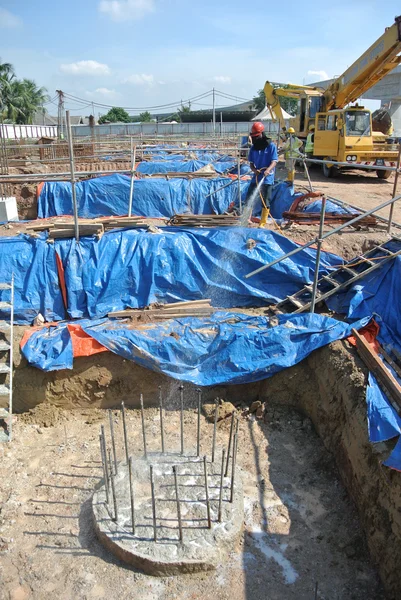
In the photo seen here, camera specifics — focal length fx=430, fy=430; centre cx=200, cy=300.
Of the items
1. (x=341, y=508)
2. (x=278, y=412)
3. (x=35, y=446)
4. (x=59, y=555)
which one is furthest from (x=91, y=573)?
(x=278, y=412)

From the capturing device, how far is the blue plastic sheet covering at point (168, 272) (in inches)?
260

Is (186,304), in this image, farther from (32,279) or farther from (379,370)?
(379,370)

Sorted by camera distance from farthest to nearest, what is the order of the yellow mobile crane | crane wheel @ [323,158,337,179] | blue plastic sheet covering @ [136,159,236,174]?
blue plastic sheet covering @ [136,159,236,174]
crane wheel @ [323,158,337,179]
the yellow mobile crane

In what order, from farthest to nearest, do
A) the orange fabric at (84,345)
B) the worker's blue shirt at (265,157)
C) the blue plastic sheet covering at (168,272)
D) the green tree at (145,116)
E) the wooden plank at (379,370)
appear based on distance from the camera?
1. the green tree at (145,116)
2. the worker's blue shirt at (265,157)
3. the blue plastic sheet covering at (168,272)
4. the orange fabric at (84,345)
5. the wooden plank at (379,370)

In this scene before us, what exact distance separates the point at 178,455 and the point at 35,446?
5.58 ft

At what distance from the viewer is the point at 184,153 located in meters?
19.4

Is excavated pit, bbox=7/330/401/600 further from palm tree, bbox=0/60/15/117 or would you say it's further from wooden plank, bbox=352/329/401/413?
palm tree, bbox=0/60/15/117

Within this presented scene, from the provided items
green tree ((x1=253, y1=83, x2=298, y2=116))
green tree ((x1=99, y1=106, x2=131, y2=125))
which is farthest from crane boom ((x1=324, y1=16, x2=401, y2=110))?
green tree ((x1=99, y1=106, x2=131, y2=125))

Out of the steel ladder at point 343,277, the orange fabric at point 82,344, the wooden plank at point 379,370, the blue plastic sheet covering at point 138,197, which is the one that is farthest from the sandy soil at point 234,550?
the blue plastic sheet covering at point 138,197

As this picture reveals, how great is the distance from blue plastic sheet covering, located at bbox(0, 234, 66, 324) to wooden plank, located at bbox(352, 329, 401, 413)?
429cm

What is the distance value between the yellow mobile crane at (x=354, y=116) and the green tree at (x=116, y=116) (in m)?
56.6

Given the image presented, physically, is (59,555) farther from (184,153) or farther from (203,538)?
(184,153)

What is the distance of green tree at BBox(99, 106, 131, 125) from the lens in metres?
66.6

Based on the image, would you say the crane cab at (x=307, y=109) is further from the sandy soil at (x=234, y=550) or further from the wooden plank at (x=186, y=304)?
the sandy soil at (x=234, y=550)
